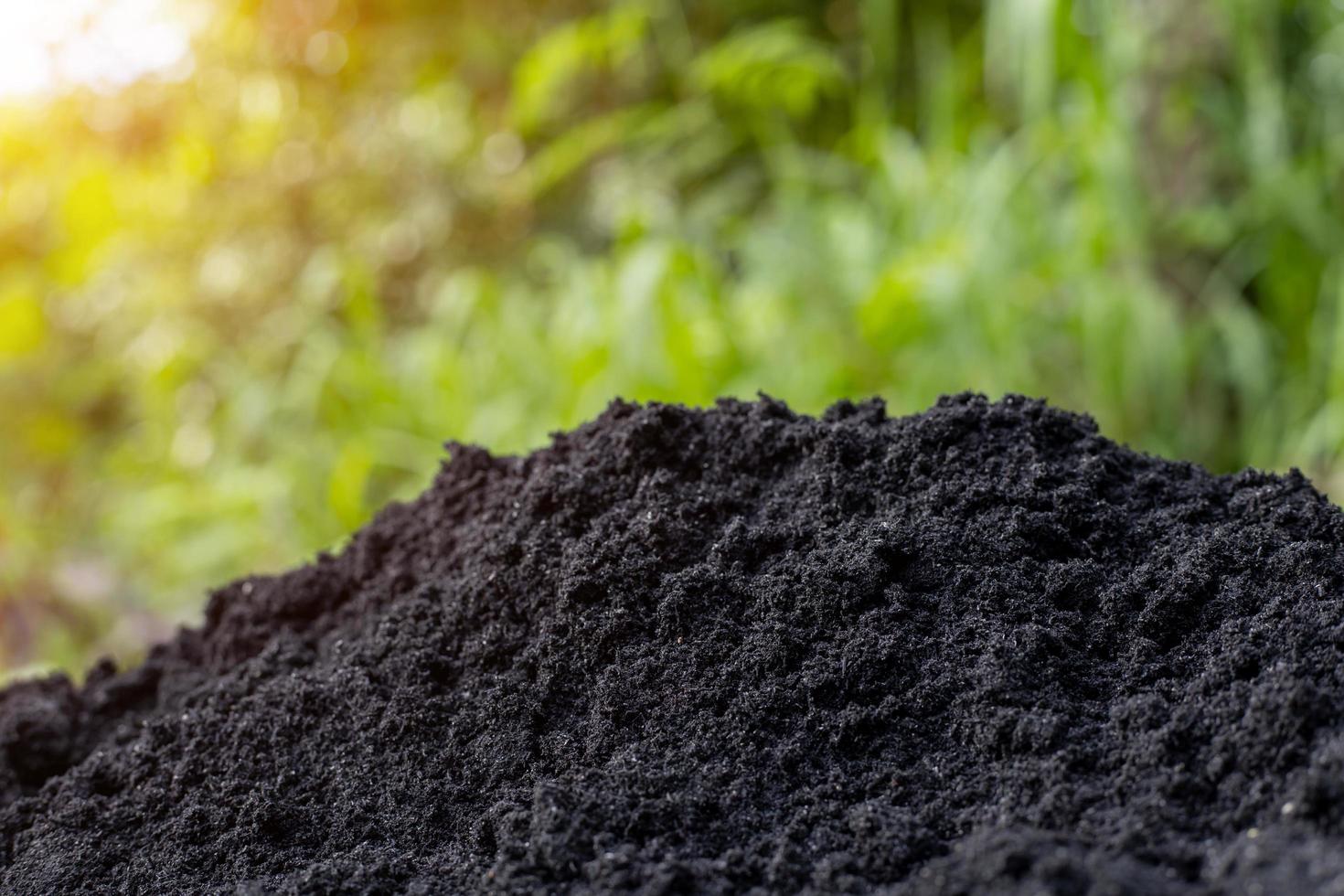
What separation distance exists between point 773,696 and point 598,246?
4.30m

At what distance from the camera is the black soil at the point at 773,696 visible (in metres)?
0.80

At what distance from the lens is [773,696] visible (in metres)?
0.98

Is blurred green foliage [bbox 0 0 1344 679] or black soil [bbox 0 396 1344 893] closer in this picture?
black soil [bbox 0 396 1344 893]

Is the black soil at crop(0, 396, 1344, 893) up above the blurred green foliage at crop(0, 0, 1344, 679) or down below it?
below

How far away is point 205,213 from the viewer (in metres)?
4.69

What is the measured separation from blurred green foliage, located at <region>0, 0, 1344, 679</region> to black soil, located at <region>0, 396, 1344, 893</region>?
152cm

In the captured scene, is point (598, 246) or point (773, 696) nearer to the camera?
point (773, 696)

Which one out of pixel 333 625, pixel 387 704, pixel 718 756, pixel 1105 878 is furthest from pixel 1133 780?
pixel 333 625

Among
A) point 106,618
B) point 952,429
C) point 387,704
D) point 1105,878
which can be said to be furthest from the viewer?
point 106,618

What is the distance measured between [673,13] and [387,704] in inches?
167

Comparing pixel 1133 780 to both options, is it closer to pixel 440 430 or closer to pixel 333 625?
pixel 333 625

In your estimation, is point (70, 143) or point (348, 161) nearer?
point (348, 161)

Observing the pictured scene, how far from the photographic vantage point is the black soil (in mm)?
801

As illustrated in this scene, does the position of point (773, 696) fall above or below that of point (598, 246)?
below
